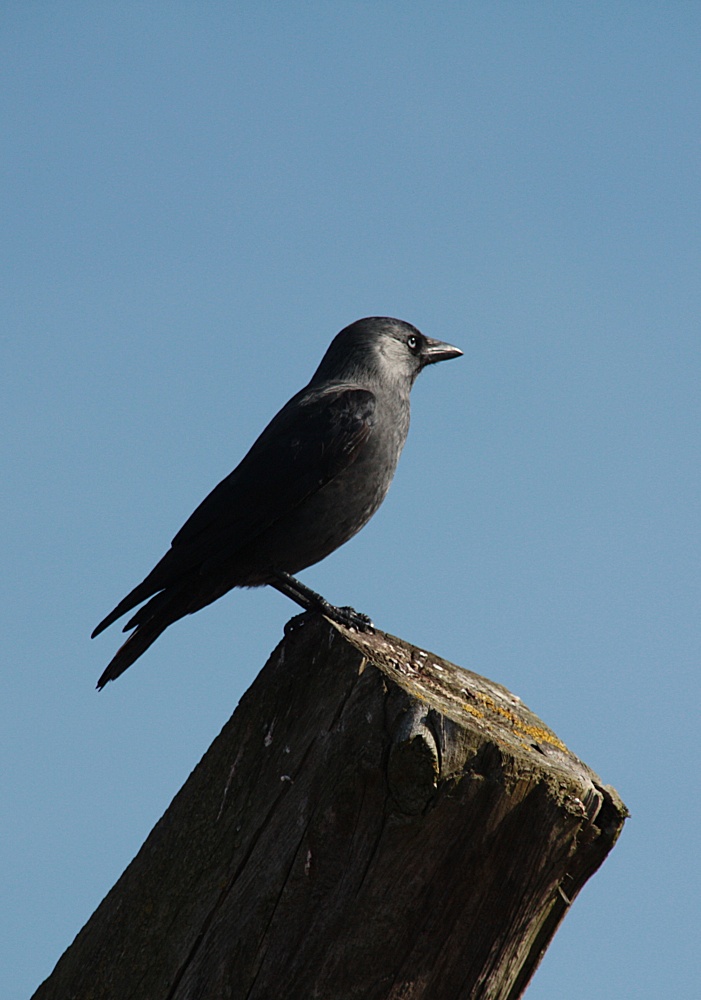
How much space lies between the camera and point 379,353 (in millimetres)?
6090

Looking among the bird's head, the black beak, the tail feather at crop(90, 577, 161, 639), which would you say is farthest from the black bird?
the black beak

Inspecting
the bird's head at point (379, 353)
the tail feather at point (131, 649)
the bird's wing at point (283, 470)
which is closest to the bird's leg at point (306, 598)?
the bird's wing at point (283, 470)

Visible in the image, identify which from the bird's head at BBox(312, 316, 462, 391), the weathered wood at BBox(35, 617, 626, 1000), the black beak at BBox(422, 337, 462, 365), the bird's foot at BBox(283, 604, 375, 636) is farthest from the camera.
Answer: the black beak at BBox(422, 337, 462, 365)

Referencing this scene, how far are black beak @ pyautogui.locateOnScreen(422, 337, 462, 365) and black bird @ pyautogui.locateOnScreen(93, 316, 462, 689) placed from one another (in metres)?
1.19

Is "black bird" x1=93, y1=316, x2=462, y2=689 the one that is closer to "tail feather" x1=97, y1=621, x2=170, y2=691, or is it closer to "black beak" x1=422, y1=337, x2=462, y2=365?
"tail feather" x1=97, y1=621, x2=170, y2=691

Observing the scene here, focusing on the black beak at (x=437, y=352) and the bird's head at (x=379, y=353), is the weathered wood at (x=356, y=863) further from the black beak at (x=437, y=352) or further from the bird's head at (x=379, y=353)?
the black beak at (x=437, y=352)

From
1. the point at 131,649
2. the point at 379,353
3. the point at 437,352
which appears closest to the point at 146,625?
the point at 131,649

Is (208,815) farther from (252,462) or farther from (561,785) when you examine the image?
(252,462)

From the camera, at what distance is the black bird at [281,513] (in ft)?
15.8

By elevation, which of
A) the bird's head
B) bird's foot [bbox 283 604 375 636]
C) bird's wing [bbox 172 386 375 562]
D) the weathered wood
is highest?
the bird's head

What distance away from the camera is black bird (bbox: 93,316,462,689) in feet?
15.8

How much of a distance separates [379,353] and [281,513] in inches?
63.1

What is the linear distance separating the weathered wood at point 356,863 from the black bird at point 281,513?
2.09 meters

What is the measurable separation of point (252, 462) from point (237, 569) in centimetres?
56
